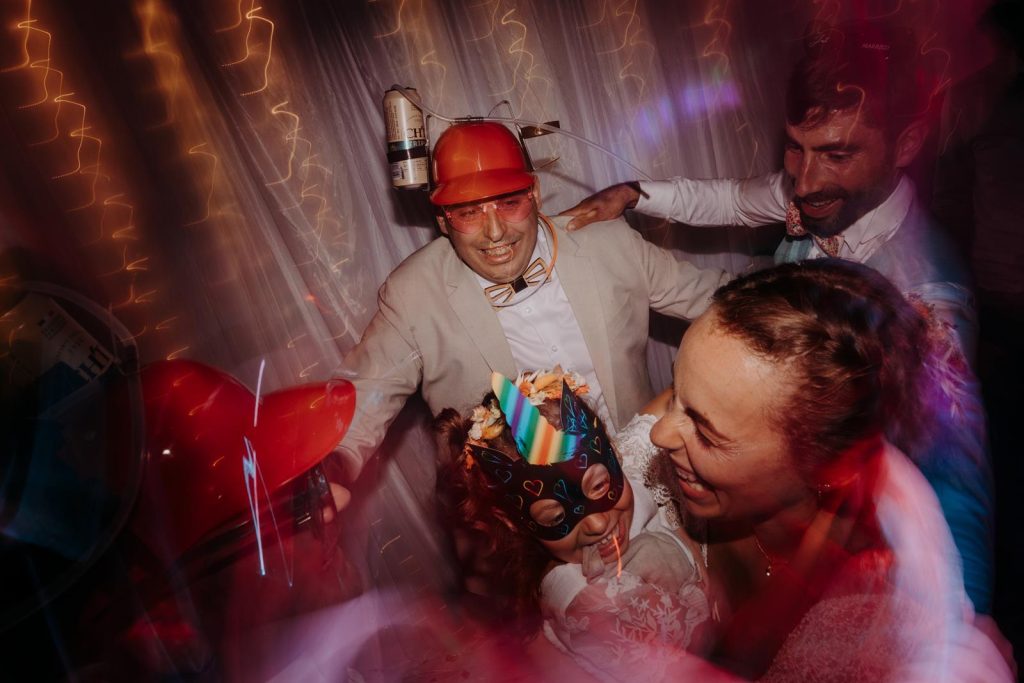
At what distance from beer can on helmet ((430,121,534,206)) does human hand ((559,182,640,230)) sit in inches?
16.4

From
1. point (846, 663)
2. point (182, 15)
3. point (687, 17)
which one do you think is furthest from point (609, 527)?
point (687, 17)

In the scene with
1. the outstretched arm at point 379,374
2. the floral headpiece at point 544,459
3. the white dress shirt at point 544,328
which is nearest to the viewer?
the floral headpiece at point 544,459

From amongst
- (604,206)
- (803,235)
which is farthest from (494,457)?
(803,235)

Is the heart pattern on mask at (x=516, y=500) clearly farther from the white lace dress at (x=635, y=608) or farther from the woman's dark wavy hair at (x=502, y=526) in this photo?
the white lace dress at (x=635, y=608)

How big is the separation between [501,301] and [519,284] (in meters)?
0.12

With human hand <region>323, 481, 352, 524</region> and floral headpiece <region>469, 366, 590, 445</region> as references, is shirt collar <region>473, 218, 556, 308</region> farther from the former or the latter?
human hand <region>323, 481, 352, 524</region>

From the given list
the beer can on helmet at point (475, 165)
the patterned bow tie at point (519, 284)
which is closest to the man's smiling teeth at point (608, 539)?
the patterned bow tie at point (519, 284)

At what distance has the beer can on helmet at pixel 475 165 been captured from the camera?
2117 mm

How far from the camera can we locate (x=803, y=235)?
246cm

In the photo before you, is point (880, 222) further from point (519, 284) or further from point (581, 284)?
point (519, 284)

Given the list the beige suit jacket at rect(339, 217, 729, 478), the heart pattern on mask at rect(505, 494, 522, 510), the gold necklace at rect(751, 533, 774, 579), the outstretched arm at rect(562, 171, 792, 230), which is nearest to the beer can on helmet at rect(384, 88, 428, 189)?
the beige suit jacket at rect(339, 217, 729, 478)

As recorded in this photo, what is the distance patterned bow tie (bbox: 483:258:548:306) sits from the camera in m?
2.45

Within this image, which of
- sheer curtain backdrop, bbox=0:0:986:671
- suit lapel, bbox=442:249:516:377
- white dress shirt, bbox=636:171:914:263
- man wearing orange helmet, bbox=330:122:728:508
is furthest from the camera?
white dress shirt, bbox=636:171:914:263

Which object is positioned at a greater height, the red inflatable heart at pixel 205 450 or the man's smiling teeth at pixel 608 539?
the red inflatable heart at pixel 205 450
